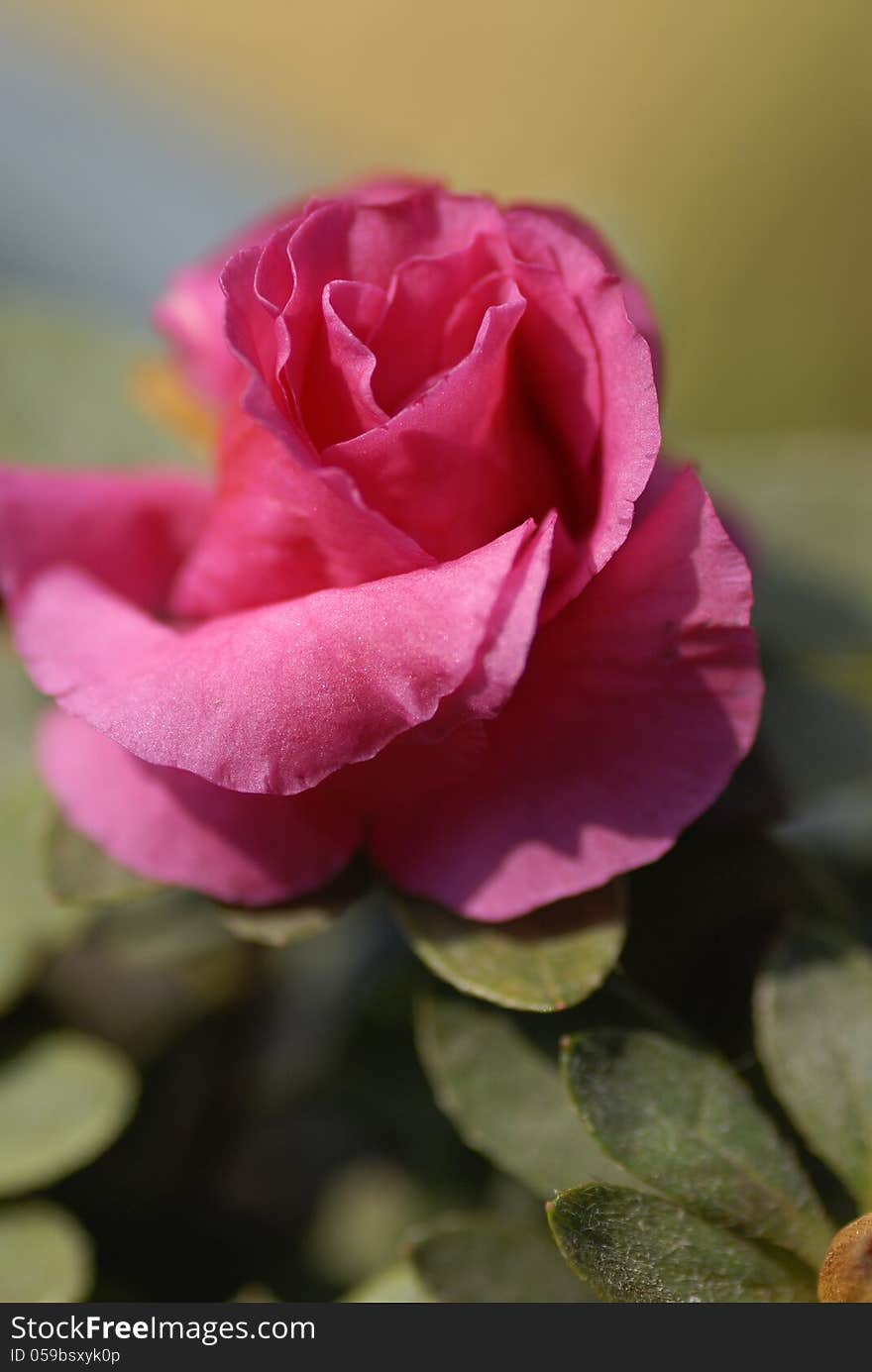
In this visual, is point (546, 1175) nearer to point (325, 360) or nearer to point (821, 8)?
point (325, 360)

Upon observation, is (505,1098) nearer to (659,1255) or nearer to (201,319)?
(659,1255)

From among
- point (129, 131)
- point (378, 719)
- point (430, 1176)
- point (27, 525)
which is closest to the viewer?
point (378, 719)

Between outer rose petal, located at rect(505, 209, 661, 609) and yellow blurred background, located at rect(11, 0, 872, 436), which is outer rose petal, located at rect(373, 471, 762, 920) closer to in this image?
outer rose petal, located at rect(505, 209, 661, 609)

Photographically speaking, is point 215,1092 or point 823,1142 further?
point 215,1092

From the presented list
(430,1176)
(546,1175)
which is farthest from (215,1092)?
(546,1175)

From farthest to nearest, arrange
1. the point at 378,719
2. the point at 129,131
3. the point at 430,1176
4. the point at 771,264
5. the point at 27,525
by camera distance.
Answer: the point at 129,131 < the point at 771,264 < the point at 430,1176 < the point at 27,525 < the point at 378,719

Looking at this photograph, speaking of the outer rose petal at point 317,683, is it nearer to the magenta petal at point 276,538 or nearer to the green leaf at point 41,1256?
the magenta petal at point 276,538
